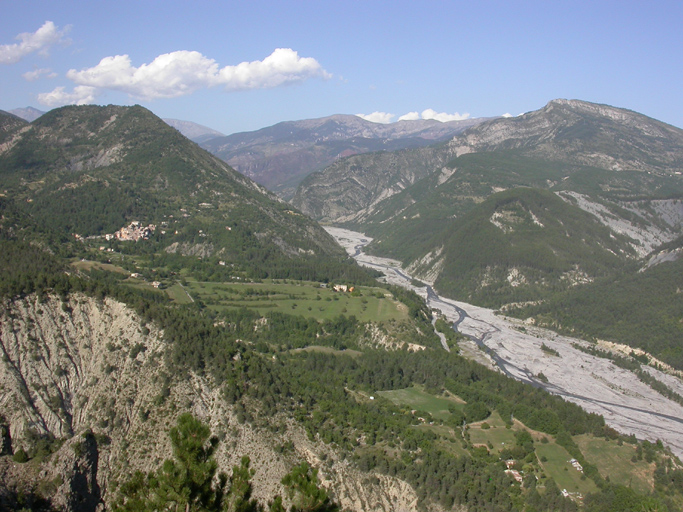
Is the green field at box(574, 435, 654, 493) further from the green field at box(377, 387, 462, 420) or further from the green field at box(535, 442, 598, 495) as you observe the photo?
the green field at box(377, 387, 462, 420)

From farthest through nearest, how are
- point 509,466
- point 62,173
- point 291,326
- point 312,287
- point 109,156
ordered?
point 109,156
point 62,173
point 312,287
point 291,326
point 509,466

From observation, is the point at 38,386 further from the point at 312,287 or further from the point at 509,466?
the point at 312,287

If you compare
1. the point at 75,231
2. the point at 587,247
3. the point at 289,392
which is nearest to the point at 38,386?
the point at 289,392

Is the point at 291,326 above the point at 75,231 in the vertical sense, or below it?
below

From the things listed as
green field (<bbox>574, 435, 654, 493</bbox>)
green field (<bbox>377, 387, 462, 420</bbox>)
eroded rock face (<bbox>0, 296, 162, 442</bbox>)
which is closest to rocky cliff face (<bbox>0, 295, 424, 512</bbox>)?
eroded rock face (<bbox>0, 296, 162, 442</bbox>)

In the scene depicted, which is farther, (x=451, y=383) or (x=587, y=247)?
(x=587, y=247)

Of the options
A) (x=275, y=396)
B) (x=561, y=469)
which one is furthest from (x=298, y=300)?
(x=561, y=469)

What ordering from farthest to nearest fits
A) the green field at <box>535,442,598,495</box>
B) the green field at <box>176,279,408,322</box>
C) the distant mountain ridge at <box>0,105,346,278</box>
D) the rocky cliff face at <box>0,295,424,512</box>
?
the distant mountain ridge at <box>0,105,346,278</box>, the green field at <box>176,279,408,322</box>, the green field at <box>535,442,598,495</box>, the rocky cliff face at <box>0,295,424,512</box>
